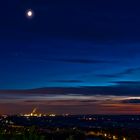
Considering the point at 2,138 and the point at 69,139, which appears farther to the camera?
the point at 2,138

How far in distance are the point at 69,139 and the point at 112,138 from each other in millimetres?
65251

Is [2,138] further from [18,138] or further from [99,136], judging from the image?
[99,136]

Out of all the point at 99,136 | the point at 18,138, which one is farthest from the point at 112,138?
the point at 18,138

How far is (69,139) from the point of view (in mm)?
8297

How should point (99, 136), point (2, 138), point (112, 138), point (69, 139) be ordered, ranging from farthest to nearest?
point (99, 136), point (112, 138), point (2, 138), point (69, 139)

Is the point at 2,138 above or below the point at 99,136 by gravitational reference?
below

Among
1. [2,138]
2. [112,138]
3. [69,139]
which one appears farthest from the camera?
[112,138]

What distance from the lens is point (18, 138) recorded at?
9.05 meters

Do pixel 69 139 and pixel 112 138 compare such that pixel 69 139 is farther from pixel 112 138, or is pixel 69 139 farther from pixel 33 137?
pixel 112 138

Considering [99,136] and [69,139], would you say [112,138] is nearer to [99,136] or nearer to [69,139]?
[99,136]

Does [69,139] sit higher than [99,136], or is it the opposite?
[99,136]

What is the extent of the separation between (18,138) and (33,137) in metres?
0.49

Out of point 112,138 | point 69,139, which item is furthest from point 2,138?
point 112,138

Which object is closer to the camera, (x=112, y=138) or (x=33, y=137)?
(x=33, y=137)
